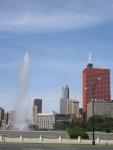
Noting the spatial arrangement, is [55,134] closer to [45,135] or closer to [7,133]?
[45,135]

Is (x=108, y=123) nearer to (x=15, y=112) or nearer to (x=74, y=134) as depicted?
(x=15, y=112)

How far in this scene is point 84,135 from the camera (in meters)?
67.6

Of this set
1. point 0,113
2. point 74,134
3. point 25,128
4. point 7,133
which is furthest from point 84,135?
point 0,113

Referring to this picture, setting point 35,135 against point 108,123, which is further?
point 108,123

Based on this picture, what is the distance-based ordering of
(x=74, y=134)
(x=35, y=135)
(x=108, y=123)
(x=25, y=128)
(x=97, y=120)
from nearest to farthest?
1. (x=74, y=134)
2. (x=35, y=135)
3. (x=25, y=128)
4. (x=108, y=123)
5. (x=97, y=120)

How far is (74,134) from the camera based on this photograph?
67.5 m

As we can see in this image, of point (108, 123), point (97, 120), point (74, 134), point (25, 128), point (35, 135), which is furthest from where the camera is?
point (97, 120)

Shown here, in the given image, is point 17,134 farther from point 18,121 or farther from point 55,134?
point 18,121

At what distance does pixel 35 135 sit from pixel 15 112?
57.3ft

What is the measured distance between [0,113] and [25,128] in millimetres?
74561

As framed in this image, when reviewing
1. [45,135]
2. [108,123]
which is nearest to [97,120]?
[108,123]

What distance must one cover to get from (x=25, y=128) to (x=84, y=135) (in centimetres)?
2437

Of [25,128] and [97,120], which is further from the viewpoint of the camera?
[97,120]

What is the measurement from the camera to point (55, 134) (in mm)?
76562
